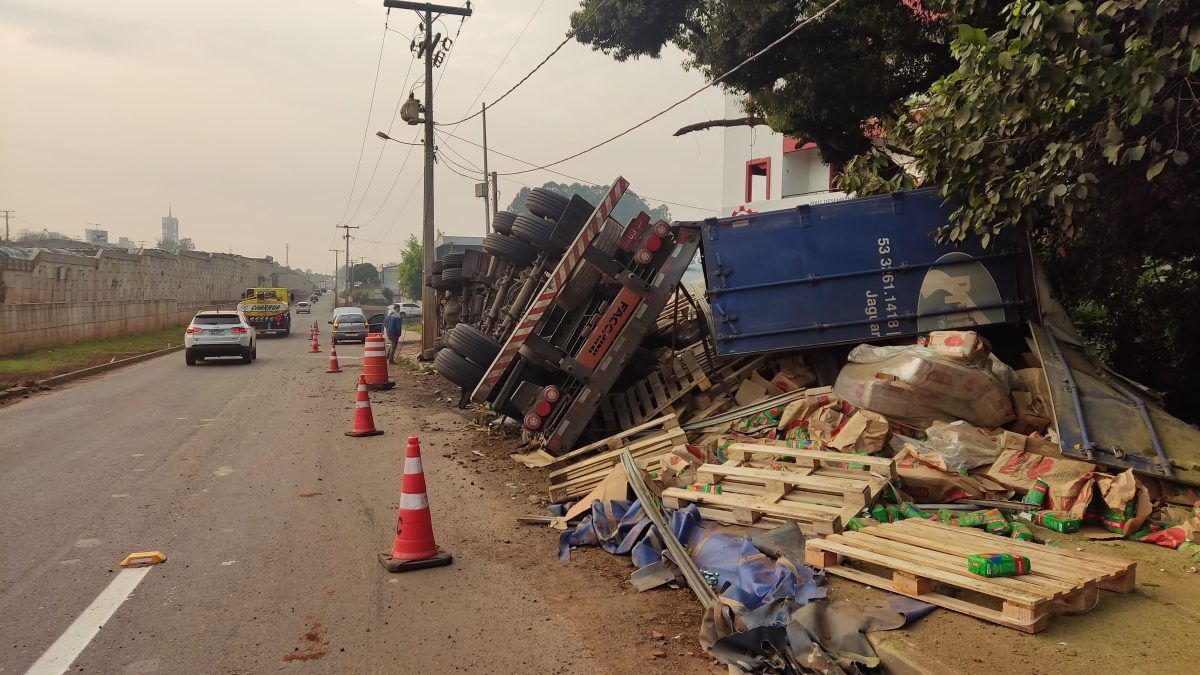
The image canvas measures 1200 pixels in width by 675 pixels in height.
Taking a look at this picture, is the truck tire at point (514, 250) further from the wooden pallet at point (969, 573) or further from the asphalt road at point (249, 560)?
the wooden pallet at point (969, 573)

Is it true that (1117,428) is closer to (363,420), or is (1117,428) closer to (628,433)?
(628,433)

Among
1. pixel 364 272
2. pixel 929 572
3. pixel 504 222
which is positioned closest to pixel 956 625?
pixel 929 572

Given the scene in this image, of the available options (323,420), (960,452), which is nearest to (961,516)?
(960,452)

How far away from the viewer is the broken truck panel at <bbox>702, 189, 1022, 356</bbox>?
829cm

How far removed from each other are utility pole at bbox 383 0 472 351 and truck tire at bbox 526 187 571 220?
9797 millimetres

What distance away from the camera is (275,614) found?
4543 millimetres

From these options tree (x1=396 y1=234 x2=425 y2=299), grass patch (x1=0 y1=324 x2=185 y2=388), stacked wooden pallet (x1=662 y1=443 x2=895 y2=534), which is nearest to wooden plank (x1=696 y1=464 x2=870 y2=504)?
stacked wooden pallet (x1=662 y1=443 x2=895 y2=534)

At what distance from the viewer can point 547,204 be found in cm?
1137

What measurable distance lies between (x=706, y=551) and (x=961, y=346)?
3.68 meters

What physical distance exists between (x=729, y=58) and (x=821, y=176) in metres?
22.4

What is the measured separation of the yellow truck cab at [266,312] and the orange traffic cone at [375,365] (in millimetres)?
23500

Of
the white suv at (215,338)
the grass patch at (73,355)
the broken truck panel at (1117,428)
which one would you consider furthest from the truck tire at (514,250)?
the white suv at (215,338)

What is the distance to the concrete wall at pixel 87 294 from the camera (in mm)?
22938

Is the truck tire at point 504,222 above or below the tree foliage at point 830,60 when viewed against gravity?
below
